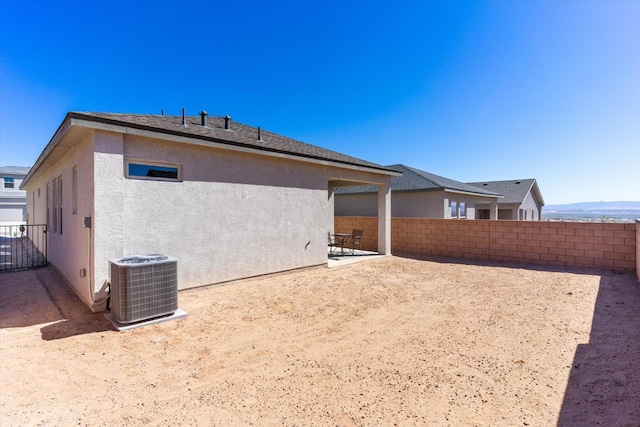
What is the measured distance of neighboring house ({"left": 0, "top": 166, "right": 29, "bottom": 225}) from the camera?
25.2 meters

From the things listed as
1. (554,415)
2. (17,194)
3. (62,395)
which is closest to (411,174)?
(554,415)

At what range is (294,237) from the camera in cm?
831

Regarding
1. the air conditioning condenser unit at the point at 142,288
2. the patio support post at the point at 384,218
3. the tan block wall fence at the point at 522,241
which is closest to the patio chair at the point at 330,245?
the tan block wall fence at the point at 522,241

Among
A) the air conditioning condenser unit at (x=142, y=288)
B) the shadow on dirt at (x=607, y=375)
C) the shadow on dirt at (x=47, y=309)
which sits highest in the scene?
the air conditioning condenser unit at (x=142, y=288)

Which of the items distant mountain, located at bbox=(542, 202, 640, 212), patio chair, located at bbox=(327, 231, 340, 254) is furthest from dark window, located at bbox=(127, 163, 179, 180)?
distant mountain, located at bbox=(542, 202, 640, 212)

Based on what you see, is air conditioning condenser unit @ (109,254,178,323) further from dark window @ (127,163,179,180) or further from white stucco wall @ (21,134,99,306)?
dark window @ (127,163,179,180)

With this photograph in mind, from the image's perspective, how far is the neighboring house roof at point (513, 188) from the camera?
25.6 metres

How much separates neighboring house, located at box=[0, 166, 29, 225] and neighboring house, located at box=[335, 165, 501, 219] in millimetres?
30107

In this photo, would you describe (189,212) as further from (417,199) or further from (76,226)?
(417,199)

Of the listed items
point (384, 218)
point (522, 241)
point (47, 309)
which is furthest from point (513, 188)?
point (47, 309)

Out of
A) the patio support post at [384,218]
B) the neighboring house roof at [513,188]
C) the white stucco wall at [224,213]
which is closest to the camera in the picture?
the white stucco wall at [224,213]

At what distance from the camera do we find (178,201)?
5848 millimetres

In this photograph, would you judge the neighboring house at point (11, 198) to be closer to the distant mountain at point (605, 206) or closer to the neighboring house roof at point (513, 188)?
the neighboring house roof at point (513, 188)

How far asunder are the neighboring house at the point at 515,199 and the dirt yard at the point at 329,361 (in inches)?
869
